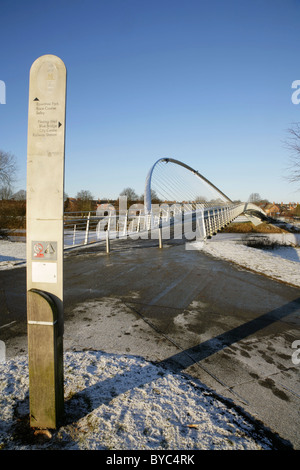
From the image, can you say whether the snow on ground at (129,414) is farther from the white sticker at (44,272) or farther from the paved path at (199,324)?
the white sticker at (44,272)

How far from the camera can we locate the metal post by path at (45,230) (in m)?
1.85

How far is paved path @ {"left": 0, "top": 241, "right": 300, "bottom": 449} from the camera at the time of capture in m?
2.51

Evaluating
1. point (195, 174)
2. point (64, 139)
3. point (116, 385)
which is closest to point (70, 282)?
point (116, 385)

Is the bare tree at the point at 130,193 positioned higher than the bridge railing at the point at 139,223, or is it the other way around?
the bare tree at the point at 130,193

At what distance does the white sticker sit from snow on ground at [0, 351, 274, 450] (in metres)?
1.15

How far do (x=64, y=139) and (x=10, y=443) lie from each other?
224 cm

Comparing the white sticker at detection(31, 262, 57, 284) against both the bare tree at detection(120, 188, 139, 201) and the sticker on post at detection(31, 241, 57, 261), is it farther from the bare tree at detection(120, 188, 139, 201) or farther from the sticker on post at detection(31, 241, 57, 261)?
the bare tree at detection(120, 188, 139, 201)

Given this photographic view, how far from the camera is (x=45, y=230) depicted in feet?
6.18

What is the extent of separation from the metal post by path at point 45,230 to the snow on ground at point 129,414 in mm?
179

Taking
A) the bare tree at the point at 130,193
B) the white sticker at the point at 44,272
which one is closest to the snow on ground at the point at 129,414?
the white sticker at the point at 44,272

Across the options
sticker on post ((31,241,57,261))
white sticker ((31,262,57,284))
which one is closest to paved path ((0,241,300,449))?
white sticker ((31,262,57,284))

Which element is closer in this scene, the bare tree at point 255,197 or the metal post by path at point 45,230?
the metal post by path at point 45,230

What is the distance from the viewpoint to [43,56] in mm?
1897

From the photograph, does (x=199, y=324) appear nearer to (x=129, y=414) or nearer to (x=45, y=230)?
(x=129, y=414)
